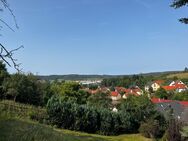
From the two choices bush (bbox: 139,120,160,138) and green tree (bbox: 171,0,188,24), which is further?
bush (bbox: 139,120,160,138)

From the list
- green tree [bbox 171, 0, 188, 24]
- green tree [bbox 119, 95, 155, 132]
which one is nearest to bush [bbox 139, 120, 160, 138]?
green tree [bbox 119, 95, 155, 132]

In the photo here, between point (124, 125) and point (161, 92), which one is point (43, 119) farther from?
point (161, 92)

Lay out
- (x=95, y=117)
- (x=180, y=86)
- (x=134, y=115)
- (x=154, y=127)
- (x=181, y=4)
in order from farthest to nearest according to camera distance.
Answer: (x=180, y=86)
(x=134, y=115)
(x=95, y=117)
(x=154, y=127)
(x=181, y=4)

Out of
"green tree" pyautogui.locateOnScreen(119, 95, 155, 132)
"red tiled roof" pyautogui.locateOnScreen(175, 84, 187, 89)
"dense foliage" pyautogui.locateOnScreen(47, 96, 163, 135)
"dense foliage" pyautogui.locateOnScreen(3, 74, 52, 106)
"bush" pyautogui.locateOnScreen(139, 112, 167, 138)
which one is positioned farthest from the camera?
"red tiled roof" pyautogui.locateOnScreen(175, 84, 187, 89)

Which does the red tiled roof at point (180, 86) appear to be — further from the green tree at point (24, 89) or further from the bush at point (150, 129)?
the bush at point (150, 129)

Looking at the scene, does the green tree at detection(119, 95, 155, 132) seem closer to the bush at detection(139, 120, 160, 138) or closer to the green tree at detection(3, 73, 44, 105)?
the bush at detection(139, 120, 160, 138)

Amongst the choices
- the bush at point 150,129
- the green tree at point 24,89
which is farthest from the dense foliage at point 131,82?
the bush at point 150,129

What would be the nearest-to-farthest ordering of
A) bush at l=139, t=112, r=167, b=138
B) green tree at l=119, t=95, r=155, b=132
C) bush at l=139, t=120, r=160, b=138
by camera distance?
bush at l=139, t=120, r=160, b=138
bush at l=139, t=112, r=167, b=138
green tree at l=119, t=95, r=155, b=132

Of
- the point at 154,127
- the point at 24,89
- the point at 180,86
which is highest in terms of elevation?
the point at 24,89

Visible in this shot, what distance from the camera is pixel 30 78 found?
43.9 meters

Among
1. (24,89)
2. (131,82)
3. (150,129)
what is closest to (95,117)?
(150,129)

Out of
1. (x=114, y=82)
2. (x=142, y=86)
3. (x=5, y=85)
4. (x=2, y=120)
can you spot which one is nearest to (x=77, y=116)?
(x=5, y=85)

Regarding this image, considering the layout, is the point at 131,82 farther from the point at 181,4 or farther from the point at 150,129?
the point at 181,4

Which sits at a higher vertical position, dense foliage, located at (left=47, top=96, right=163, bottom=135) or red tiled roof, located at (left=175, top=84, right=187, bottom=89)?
red tiled roof, located at (left=175, top=84, right=187, bottom=89)
